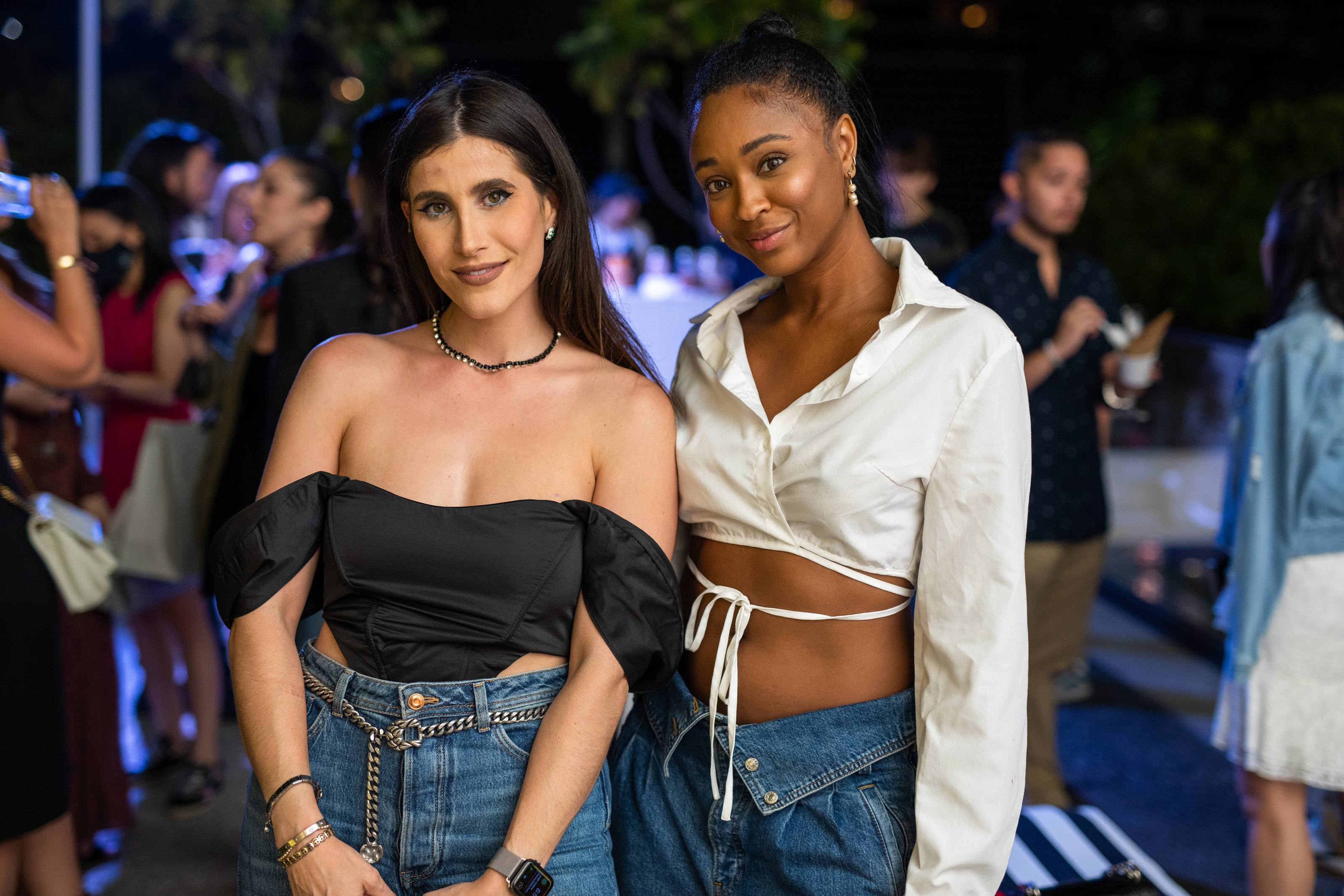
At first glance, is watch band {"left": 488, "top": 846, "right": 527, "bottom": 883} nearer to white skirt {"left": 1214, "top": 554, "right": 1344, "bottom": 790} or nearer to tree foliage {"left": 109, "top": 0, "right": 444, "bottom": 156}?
white skirt {"left": 1214, "top": 554, "right": 1344, "bottom": 790}

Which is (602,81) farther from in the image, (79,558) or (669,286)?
(79,558)

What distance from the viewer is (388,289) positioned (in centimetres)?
232

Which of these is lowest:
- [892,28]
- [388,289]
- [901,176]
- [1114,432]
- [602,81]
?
[1114,432]

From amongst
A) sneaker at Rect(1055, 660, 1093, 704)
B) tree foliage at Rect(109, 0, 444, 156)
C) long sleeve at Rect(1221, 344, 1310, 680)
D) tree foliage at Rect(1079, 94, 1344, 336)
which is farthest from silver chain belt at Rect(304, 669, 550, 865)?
tree foliage at Rect(109, 0, 444, 156)

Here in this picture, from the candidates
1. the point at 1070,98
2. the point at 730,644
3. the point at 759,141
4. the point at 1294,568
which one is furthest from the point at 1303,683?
the point at 1070,98

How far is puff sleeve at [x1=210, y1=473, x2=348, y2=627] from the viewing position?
4.74 feet

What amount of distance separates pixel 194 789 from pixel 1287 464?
115 inches

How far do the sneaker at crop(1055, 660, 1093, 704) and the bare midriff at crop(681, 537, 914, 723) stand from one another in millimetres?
2965

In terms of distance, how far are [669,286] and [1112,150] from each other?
4.14 m

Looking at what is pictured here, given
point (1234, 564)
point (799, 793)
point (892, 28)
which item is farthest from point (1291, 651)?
point (892, 28)

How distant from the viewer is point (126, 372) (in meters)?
3.35

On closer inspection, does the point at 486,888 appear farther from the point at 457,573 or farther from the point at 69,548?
the point at 69,548

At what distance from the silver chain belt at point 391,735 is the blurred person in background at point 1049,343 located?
7.02ft

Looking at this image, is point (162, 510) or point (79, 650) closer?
point (79, 650)
